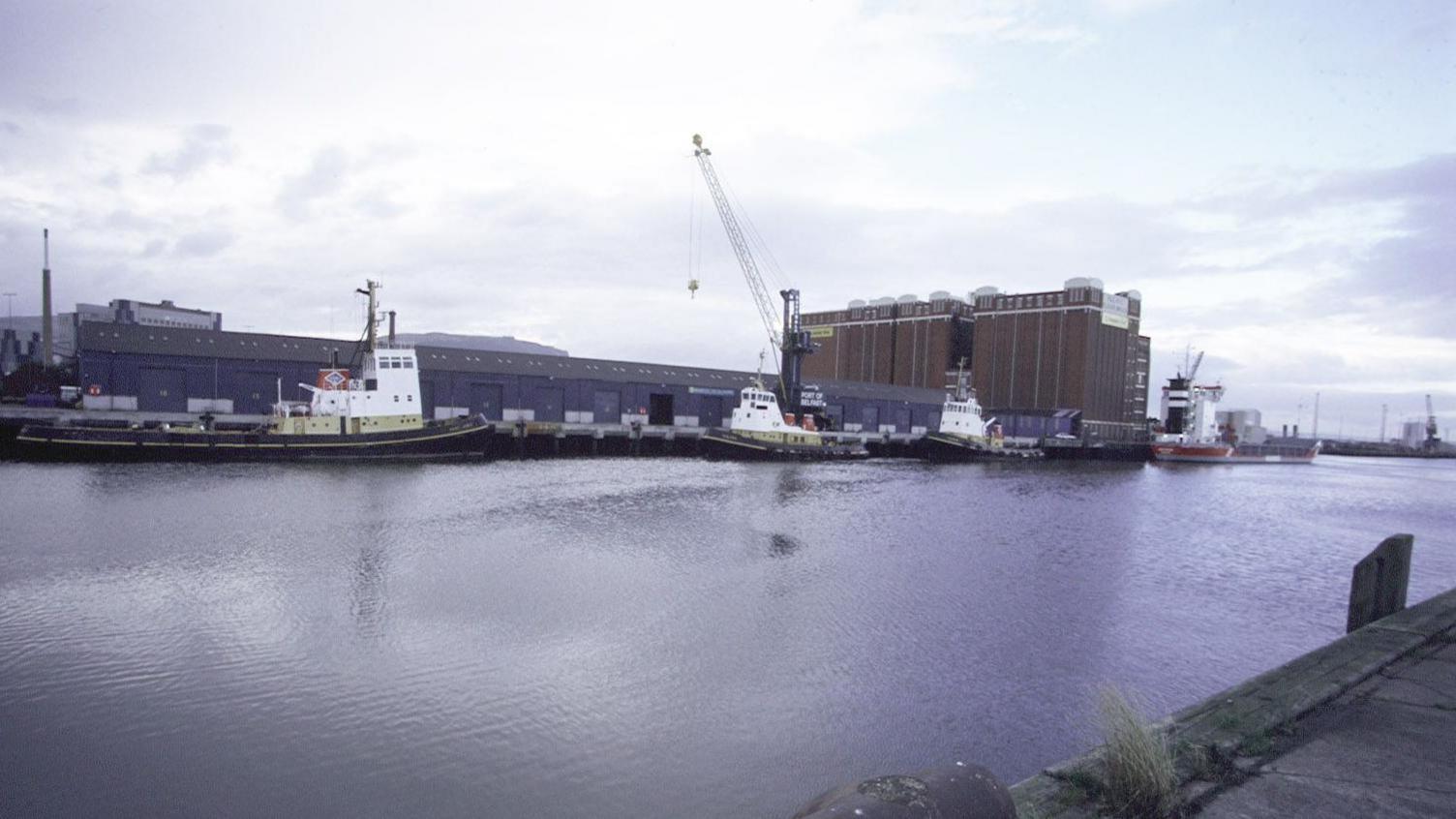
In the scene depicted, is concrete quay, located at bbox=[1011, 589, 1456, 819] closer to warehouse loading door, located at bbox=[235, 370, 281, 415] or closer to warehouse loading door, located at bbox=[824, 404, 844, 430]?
warehouse loading door, located at bbox=[235, 370, 281, 415]

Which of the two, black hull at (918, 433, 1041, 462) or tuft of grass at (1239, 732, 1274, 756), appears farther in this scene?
black hull at (918, 433, 1041, 462)

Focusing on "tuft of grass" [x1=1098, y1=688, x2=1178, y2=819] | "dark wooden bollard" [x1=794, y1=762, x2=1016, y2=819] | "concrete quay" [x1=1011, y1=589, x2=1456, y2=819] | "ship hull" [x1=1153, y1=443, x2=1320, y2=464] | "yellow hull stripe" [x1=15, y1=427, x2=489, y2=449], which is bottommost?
"ship hull" [x1=1153, y1=443, x2=1320, y2=464]

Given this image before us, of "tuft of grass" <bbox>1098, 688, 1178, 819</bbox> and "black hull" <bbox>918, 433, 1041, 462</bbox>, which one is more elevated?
"tuft of grass" <bbox>1098, 688, 1178, 819</bbox>

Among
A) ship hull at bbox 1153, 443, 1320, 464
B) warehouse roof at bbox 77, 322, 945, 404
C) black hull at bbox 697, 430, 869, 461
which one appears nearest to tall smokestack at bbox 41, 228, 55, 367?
warehouse roof at bbox 77, 322, 945, 404

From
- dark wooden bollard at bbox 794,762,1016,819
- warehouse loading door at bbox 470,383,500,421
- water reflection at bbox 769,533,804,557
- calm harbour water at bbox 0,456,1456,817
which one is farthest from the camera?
warehouse loading door at bbox 470,383,500,421

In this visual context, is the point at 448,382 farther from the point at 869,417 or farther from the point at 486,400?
the point at 869,417

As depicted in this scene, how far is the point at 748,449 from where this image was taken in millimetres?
47375

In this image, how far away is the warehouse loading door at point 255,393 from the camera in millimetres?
43062

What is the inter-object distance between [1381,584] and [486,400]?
1895 inches

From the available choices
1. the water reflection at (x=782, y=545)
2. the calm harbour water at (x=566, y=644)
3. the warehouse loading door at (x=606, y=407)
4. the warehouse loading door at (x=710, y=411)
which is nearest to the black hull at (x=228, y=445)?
the calm harbour water at (x=566, y=644)

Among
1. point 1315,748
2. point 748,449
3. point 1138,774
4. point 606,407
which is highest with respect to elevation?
point 606,407

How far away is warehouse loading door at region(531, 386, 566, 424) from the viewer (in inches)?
2057

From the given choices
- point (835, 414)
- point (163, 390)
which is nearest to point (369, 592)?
point (163, 390)

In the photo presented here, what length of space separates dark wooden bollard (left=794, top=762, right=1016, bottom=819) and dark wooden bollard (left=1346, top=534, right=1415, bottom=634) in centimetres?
859
